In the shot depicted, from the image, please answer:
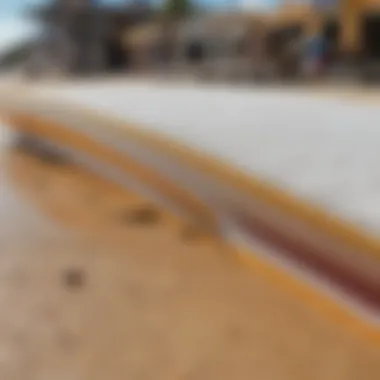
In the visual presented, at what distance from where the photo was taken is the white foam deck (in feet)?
1.33

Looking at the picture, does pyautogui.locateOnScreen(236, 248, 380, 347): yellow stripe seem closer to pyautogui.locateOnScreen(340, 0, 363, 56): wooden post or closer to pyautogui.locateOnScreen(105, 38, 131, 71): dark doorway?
pyautogui.locateOnScreen(340, 0, 363, 56): wooden post

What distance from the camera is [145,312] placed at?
0.36 metres

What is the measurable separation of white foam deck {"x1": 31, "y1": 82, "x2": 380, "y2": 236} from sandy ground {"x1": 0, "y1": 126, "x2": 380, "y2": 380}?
0.06m

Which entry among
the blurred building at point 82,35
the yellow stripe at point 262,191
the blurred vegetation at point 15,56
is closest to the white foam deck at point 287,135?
the yellow stripe at point 262,191

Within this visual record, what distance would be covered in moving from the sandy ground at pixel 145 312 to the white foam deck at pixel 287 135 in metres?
0.06

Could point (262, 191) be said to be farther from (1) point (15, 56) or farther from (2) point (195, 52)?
(1) point (15, 56)

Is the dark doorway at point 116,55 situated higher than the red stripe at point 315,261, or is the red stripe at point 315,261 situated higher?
the red stripe at point 315,261

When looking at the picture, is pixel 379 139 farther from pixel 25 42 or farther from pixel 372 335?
pixel 25 42

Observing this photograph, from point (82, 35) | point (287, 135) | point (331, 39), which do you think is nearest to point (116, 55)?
point (82, 35)

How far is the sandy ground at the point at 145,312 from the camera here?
1.02 feet

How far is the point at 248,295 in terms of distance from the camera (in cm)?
40

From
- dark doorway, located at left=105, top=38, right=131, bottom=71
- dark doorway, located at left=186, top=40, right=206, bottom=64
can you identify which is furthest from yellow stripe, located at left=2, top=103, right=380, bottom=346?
dark doorway, located at left=105, top=38, right=131, bottom=71

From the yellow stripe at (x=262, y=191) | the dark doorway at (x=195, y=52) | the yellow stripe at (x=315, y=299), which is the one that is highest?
the yellow stripe at (x=262, y=191)

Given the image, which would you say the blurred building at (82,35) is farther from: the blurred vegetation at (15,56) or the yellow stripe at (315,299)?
the yellow stripe at (315,299)
